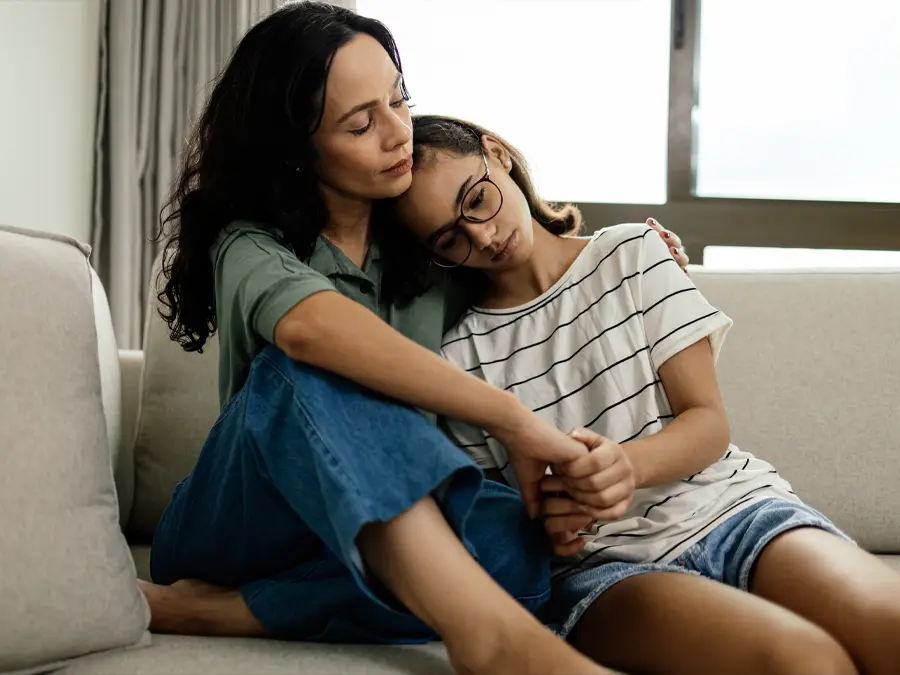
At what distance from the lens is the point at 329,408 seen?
3.11 feet

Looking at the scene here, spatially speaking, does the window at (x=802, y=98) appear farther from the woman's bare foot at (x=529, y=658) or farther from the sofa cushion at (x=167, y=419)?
Result: the woman's bare foot at (x=529, y=658)

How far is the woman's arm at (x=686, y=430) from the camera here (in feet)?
3.72

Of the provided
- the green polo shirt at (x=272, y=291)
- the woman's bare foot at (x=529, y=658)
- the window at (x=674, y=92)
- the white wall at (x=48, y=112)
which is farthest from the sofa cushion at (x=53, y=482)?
the window at (x=674, y=92)

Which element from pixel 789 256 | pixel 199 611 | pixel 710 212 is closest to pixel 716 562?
pixel 199 611

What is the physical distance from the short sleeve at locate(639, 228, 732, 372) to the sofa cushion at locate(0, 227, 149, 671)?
0.71 m

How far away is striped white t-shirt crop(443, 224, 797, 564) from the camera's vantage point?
119cm

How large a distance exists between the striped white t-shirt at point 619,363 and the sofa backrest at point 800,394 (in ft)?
0.80

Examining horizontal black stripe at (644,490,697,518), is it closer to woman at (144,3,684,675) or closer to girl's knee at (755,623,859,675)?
woman at (144,3,684,675)

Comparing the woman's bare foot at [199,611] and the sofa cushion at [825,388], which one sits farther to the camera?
the sofa cushion at [825,388]

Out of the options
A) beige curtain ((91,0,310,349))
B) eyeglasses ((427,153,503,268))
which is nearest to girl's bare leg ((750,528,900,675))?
eyeglasses ((427,153,503,268))

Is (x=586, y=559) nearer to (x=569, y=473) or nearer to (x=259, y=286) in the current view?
(x=569, y=473)

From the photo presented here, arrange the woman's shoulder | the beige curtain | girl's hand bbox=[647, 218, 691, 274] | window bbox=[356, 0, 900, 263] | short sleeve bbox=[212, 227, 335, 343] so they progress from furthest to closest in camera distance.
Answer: window bbox=[356, 0, 900, 263] → the beige curtain → girl's hand bbox=[647, 218, 691, 274] → the woman's shoulder → short sleeve bbox=[212, 227, 335, 343]

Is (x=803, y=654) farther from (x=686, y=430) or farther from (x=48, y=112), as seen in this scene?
(x=48, y=112)

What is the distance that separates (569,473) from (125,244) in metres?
1.97
